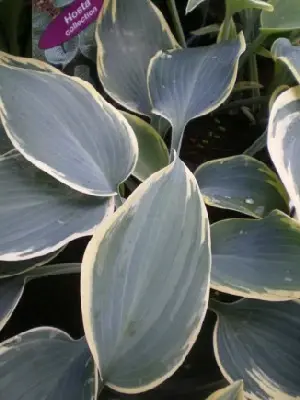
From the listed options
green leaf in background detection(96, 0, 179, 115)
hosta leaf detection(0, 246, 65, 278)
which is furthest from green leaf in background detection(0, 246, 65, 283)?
green leaf in background detection(96, 0, 179, 115)

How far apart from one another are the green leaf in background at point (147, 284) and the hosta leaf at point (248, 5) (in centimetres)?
27

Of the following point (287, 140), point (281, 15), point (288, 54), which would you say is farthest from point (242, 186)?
point (281, 15)

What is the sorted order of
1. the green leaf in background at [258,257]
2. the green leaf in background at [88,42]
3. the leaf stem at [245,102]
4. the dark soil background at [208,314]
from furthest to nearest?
the leaf stem at [245,102], the green leaf in background at [88,42], the dark soil background at [208,314], the green leaf in background at [258,257]

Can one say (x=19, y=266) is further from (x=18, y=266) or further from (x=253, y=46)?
(x=253, y=46)

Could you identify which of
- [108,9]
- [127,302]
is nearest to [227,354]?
[127,302]

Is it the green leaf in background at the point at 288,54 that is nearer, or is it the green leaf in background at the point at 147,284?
the green leaf in background at the point at 147,284

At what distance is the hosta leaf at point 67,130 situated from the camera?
60cm

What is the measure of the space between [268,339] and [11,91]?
35 centimetres

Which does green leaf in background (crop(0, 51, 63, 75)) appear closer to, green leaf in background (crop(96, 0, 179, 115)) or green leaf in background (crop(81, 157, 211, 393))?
green leaf in background (crop(96, 0, 179, 115))

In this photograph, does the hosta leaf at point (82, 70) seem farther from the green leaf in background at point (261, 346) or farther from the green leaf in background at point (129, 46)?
the green leaf in background at point (261, 346)

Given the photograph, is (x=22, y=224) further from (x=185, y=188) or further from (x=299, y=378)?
(x=299, y=378)

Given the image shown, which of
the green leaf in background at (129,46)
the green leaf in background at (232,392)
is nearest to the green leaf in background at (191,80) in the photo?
the green leaf in background at (129,46)

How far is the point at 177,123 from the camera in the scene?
0.70 m

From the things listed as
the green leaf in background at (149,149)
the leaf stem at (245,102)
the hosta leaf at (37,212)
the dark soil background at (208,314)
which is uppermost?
the hosta leaf at (37,212)
